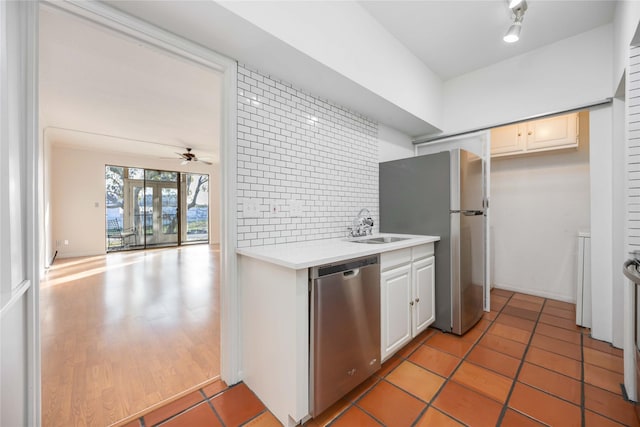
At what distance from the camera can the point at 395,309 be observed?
6.33 ft

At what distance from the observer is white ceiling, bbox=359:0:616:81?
2055 millimetres

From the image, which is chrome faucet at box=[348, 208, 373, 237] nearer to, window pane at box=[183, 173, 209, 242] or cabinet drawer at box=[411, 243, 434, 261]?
cabinet drawer at box=[411, 243, 434, 261]

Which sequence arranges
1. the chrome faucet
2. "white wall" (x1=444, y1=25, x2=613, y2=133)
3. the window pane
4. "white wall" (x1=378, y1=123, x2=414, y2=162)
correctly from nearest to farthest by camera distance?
1. "white wall" (x1=444, y1=25, x2=613, y2=133)
2. the chrome faucet
3. "white wall" (x1=378, y1=123, x2=414, y2=162)
4. the window pane

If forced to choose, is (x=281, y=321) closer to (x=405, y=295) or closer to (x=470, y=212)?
(x=405, y=295)

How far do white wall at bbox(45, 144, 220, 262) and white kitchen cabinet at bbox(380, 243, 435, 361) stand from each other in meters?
7.27

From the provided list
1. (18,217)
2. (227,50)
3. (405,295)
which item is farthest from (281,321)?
(227,50)

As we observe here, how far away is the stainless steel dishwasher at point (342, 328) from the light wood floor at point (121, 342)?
0.92 m

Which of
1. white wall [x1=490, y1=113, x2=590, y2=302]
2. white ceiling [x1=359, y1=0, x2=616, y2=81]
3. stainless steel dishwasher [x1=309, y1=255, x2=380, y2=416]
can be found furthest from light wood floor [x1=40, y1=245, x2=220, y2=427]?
white wall [x1=490, y1=113, x2=590, y2=302]

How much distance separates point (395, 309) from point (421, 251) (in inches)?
23.7

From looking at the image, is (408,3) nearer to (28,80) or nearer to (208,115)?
(28,80)

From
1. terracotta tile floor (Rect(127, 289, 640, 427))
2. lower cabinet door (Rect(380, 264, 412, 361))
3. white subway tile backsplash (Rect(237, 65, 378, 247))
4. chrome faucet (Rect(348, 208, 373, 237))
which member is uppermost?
white subway tile backsplash (Rect(237, 65, 378, 247))

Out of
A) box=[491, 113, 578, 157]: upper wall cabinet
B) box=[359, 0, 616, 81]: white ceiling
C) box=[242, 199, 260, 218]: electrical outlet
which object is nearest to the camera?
box=[242, 199, 260, 218]: electrical outlet

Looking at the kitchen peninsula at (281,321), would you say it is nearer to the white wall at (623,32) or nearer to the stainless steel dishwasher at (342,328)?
the stainless steel dishwasher at (342,328)

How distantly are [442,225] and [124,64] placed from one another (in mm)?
3508
